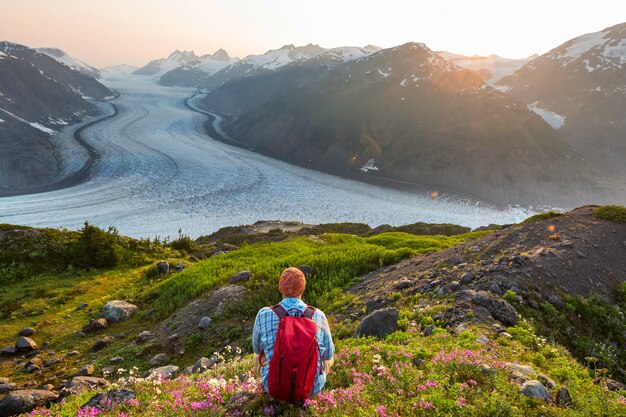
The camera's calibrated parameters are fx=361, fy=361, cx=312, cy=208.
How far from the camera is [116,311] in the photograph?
16141 mm

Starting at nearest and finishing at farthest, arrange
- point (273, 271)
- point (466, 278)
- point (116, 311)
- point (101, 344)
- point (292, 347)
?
point (292, 347)
point (466, 278)
point (101, 344)
point (116, 311)
point (273, 271)

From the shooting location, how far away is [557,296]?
442 inches

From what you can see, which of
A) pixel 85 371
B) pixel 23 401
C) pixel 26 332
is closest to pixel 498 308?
pixel 23 401

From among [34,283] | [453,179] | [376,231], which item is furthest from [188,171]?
[453,179]

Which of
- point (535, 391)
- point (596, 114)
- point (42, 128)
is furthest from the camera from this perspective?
point (596, 114)

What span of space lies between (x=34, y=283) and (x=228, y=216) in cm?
4489

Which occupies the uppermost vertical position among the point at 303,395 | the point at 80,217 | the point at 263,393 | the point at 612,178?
the point at 612,178

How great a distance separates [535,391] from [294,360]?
13.0 ft

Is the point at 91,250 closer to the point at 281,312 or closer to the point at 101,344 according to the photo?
the point at 101,344

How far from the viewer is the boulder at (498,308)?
9727 millimetres

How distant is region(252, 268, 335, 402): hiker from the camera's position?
15.7ft

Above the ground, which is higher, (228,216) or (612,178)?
(612,178)

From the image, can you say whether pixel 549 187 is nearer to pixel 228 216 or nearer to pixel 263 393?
pixel 228 216

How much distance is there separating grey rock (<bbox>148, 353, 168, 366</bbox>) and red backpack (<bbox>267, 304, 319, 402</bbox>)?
8.72m
